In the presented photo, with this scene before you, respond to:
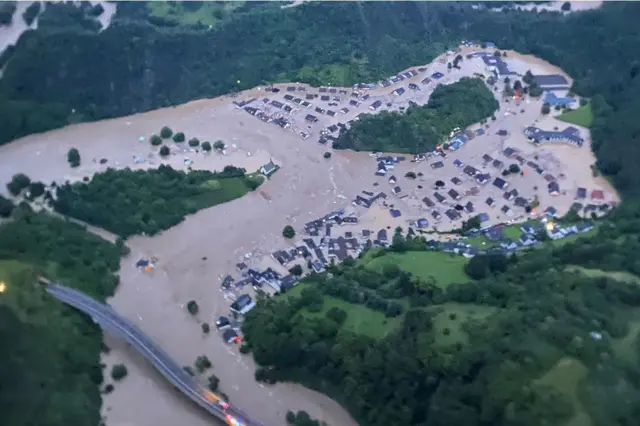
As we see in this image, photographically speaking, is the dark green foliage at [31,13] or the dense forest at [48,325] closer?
the dense forest at [48,325]

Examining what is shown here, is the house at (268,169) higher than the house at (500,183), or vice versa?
the house at (500,183)

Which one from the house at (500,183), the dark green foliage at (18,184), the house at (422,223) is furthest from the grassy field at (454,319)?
the dark green foliage at (18,184)

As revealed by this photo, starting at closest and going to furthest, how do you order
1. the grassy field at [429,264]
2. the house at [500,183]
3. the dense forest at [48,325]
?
the dense forest at [48,325], the grassy field at [429,264], the house at [500,183]

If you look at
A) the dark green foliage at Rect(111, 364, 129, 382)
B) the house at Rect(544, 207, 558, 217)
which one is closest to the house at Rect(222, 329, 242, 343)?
the dark green foliage at Rect(111, 364, 129, 382)

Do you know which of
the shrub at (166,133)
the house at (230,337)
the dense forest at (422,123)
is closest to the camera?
the house at (230,337)

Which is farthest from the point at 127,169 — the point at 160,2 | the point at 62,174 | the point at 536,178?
the point at 536,178

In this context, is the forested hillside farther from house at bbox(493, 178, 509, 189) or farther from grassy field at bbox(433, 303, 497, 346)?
grassy field at bbox(433, 303, 497, 346)

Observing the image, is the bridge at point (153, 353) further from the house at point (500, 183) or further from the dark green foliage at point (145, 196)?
the house at point (500, 183)

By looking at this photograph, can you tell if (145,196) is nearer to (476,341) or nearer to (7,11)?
(476,341)
